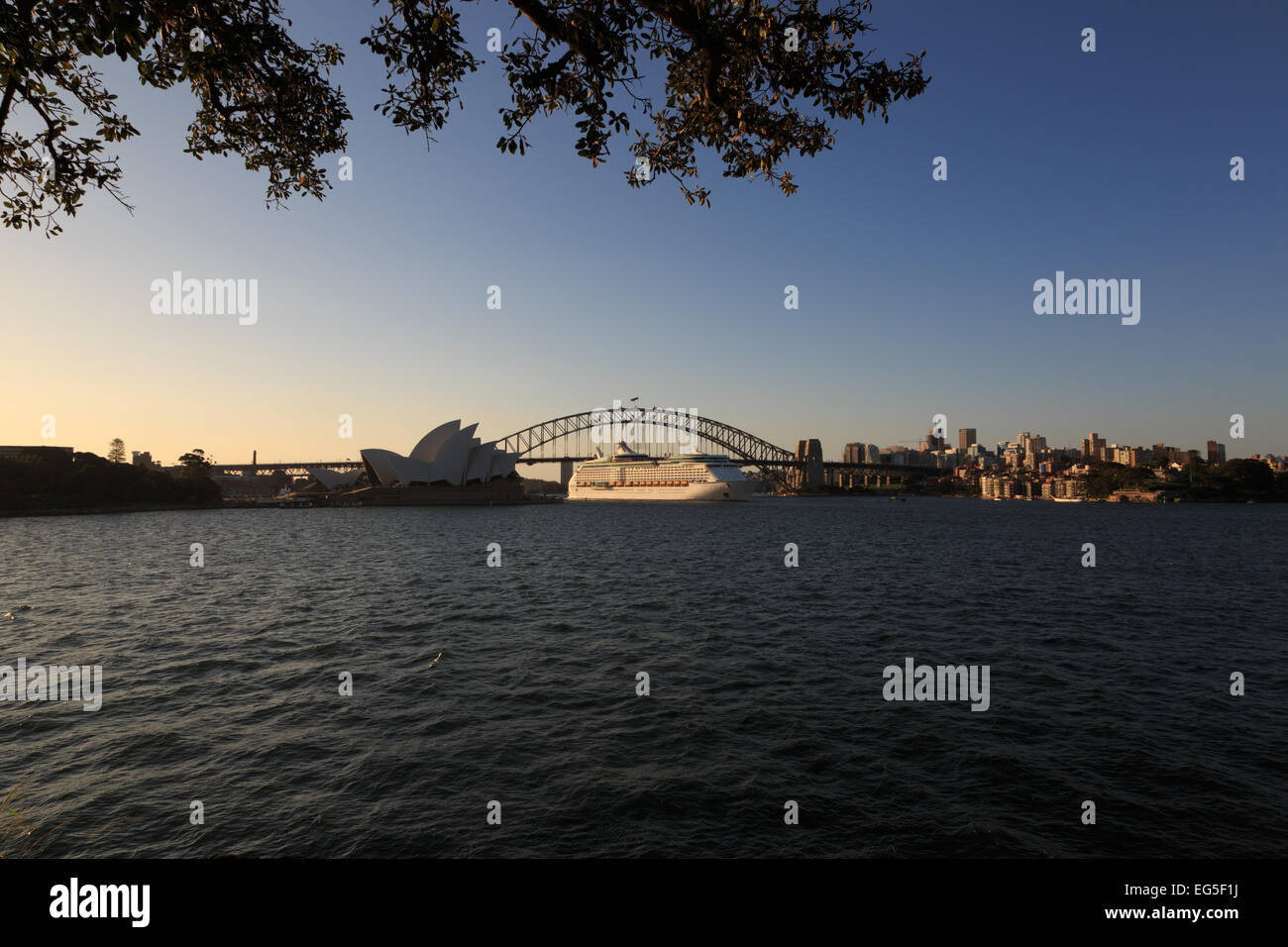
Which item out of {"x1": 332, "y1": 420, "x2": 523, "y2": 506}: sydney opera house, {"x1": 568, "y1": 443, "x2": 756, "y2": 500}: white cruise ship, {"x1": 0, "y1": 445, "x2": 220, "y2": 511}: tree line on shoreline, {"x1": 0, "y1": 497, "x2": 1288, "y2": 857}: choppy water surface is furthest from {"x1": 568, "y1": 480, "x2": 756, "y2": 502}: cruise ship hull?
{"x1": 0, "y1": 497, "x2": 1288, "y2": 857}: choppy water surface

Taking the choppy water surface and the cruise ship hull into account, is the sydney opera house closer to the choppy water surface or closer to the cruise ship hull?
the cruise ship hull

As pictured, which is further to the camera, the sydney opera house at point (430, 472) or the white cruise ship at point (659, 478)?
the white cruise ship at point (659, 478)

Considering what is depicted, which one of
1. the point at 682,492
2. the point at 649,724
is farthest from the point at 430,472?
the point at 649,724

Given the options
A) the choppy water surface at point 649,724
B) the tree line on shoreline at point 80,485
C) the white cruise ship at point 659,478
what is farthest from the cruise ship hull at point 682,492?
the choppy water surface at point 649,724

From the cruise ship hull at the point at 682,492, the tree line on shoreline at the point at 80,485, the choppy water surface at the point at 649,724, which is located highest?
the tree line on shoreline at the point at 80,485

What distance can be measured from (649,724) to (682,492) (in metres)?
124

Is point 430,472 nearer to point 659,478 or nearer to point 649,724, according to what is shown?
point 659,478

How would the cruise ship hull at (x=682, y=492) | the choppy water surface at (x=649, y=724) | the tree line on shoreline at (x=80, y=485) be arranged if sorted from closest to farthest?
the choppy water surface at (x=649, y=724), the tree line on shoreline at (x=80, y=485), the cruise ship hull at (x=682, y=492)

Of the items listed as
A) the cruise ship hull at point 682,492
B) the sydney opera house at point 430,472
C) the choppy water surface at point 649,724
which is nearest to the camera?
the choppy water surface at point 649,724

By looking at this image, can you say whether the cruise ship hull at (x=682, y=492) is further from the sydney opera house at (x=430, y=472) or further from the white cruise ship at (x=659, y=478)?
the sydney opera house at (x=430, y=472)

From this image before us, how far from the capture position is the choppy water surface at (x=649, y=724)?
7.47 metres

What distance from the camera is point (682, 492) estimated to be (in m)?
135
